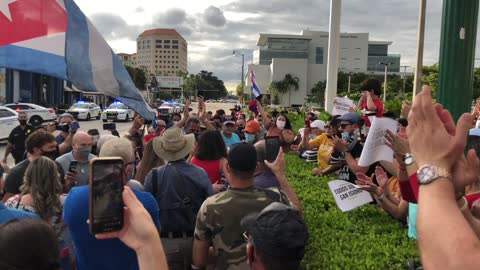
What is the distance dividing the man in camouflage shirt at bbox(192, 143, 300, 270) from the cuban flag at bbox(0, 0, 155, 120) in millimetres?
2137

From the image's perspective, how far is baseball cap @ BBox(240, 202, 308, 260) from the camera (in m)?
1.91

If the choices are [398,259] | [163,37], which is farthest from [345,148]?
[163,37]

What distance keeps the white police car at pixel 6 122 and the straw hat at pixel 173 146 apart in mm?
16537

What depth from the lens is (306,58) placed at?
351 ft

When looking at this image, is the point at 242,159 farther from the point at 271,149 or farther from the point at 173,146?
the point at 173,146

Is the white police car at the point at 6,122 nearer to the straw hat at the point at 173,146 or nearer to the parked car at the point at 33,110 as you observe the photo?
the parked car at the point at 33,110

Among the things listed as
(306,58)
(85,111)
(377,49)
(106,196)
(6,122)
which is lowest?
(85,111)

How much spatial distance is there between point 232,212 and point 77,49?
2718 mm

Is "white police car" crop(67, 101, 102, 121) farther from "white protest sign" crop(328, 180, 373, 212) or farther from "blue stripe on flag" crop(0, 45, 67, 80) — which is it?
"white protest sign" crop(328, 180, 373, 212)

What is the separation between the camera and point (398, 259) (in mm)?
3523

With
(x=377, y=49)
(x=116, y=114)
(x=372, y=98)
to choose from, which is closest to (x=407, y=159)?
(x=372, y=98)

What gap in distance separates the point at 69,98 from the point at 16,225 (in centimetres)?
5892

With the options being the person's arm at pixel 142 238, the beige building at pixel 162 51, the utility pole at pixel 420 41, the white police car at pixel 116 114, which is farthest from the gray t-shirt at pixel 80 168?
the beige building at pixel 162 51

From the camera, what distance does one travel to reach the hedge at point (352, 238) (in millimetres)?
3521
